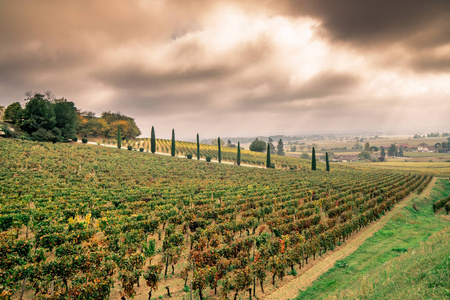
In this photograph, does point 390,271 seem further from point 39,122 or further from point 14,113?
point 14,113

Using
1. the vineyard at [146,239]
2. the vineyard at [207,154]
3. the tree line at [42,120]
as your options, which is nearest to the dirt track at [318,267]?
the vineyard at [146,239]

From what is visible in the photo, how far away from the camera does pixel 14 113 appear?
7606 centimetres

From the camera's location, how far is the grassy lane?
33.9 ft

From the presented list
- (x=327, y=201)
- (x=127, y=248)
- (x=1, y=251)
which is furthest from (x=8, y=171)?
(x=327, y=201)

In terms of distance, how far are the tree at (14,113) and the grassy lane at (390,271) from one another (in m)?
96.5

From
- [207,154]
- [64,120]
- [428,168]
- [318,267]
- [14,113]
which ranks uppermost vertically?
[14,113]

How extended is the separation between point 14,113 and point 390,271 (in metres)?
108

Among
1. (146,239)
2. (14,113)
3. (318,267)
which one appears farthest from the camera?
(14,113)

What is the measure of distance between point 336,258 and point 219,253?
1031cm

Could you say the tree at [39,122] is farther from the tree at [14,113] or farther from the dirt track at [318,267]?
the dirt track at [318,267]

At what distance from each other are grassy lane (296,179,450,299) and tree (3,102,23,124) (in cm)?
9646

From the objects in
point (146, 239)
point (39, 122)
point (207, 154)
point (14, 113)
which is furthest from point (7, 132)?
point (146, 239)

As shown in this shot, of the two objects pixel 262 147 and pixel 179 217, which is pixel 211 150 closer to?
pixel 262 147

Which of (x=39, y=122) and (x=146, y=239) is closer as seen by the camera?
(x=146, y=239)
